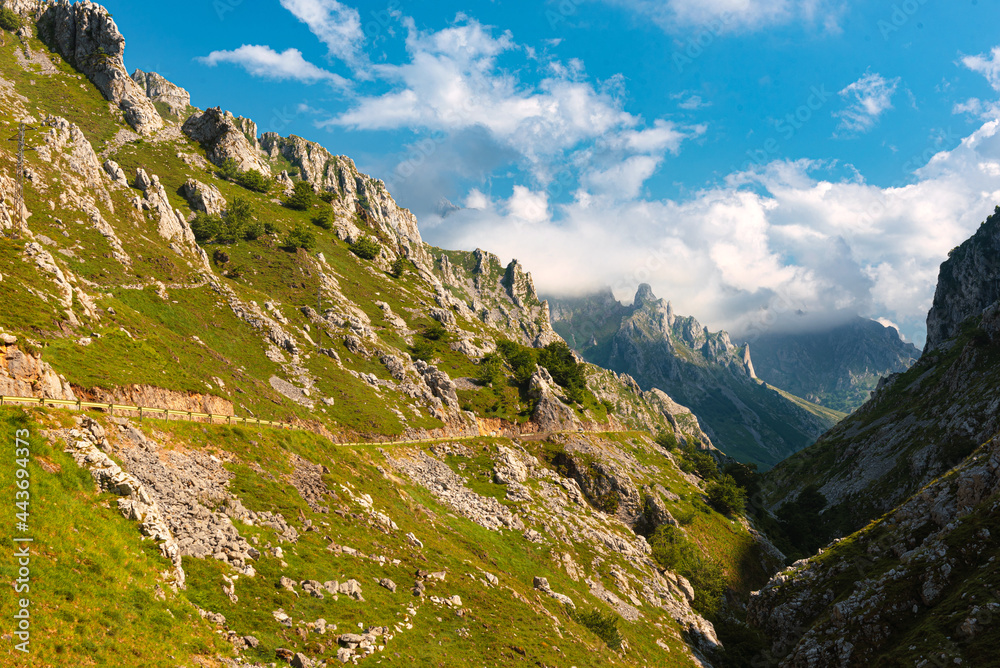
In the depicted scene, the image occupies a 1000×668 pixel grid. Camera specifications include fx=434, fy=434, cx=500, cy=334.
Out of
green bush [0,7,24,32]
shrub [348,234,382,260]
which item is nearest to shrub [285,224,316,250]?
shrub [348,234,382,260]

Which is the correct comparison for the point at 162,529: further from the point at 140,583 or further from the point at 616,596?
the point at 616,596

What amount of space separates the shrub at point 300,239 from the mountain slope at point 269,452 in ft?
2.44

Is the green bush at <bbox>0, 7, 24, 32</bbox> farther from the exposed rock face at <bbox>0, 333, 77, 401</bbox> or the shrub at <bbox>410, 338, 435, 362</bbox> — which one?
the exposed rock face at <bbox>0, 333, 77, 401</bbox>

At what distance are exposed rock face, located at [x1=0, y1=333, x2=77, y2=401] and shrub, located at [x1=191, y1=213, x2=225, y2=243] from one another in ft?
317

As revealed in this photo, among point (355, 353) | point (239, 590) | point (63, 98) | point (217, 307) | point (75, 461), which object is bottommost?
point (239, 590)

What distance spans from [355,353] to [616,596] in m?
73.7

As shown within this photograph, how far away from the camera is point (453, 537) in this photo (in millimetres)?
53875

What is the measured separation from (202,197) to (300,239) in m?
28.0

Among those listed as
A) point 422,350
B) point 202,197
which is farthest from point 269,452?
point 202,197

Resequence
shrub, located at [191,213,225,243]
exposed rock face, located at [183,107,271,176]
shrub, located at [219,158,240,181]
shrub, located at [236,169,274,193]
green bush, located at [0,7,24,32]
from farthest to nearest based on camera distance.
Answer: exposed rock face, located at [183,107,271,176]
shrub, located at [236,169,274,193]
shrub, located at [219,158,240,181]
green bush, located at [0,7,24,32]
shrub, located at [191,213,225,243]

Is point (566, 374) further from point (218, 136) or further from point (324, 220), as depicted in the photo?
point (218, 136)

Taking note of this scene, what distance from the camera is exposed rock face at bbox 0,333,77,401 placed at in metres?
31.2

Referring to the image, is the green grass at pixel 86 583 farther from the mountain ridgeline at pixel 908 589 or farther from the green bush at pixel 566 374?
the green bush at pixel 566 374

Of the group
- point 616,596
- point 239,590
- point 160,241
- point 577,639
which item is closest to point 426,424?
point 616,596
